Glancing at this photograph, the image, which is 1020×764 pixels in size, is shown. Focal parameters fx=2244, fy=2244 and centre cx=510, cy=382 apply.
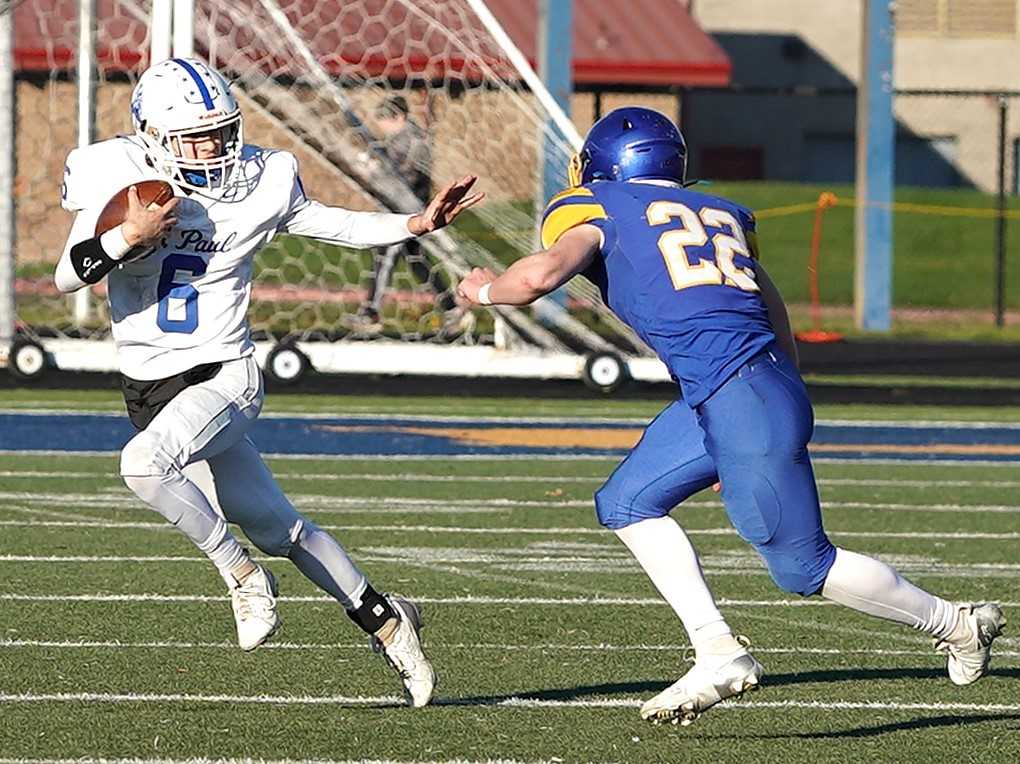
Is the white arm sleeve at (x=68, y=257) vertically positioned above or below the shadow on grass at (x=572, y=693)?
above

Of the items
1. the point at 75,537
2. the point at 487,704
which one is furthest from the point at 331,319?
the point at 487,704

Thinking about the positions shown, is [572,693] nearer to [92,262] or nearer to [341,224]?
[341,224]

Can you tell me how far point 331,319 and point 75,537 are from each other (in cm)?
781

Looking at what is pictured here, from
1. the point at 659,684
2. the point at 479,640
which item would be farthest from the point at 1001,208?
the point at 659,684

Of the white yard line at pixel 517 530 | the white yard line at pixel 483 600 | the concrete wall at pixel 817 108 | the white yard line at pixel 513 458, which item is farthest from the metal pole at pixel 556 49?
the concrete wall at pixel 817 108

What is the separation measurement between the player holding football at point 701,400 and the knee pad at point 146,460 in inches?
32.7

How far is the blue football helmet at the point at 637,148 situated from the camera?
17.6ft

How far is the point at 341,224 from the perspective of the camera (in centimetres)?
575

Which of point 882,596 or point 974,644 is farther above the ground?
point 882,596

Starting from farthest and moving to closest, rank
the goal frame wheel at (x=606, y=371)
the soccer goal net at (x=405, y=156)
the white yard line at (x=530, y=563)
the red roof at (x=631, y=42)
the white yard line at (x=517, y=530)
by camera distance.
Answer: the red roof at (x=631, y=42) < the soccer goal net at (x=405, y=156) < the goal frame wheel at (x=606, y=371) < the white yard line at (x=517, y=530) < the white yard line at (x=530, y=563)

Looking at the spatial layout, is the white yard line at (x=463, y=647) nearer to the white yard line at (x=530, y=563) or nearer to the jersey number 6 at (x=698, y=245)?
the white yard line at (x=530, y=563)

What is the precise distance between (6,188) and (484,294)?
9.92 meters

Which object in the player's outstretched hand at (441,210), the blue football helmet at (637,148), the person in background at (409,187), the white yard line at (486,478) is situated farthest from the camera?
the person in background at (409,187)

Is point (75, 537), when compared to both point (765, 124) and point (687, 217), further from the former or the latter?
→ point (765, 124)
